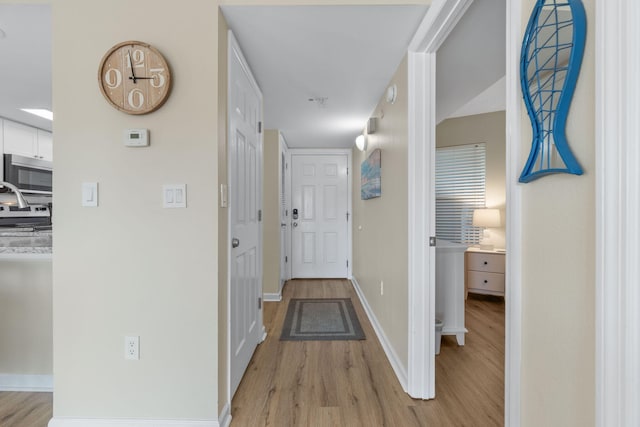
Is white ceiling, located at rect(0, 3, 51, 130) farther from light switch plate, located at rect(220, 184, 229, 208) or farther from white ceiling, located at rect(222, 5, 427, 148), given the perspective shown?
light switch plate, located at rect(220, 184, 229, 208)

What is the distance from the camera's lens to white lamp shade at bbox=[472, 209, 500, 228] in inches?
143

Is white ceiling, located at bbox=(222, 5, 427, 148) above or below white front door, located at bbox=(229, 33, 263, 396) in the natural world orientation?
above

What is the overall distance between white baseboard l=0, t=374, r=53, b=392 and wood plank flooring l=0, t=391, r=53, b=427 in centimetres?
4

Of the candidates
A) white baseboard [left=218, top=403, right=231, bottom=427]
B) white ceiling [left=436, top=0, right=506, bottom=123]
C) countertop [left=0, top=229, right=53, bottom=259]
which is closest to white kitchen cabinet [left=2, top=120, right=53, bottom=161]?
countertop [left=0, top=229, right=53, bottom=259]

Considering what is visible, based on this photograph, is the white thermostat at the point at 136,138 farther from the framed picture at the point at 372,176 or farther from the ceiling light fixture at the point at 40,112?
the ceiling light fixture at the point at 40,112

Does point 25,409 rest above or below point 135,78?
below

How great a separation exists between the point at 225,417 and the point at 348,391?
71 cm

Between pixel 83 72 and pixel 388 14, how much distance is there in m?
1.53

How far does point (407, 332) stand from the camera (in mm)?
1905

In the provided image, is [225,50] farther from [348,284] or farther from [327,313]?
[348,284]

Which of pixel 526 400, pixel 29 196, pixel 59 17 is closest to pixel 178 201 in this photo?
pixel 59 17

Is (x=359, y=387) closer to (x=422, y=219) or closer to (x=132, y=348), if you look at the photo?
(x=422, y=219)

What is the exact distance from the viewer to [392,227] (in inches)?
89.5
